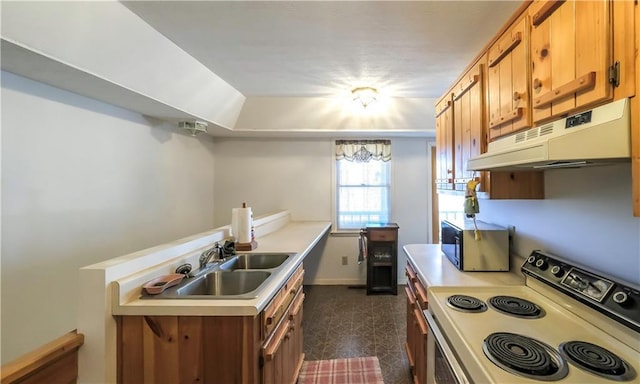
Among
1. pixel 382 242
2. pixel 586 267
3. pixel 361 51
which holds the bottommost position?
pixel 382 242

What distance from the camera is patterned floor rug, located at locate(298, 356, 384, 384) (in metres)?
2.09

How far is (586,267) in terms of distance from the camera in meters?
1.19

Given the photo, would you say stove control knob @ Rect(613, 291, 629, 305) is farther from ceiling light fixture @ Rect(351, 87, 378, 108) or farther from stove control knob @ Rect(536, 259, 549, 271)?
ceiling light fixture @ Rect(351, 87, 378, 108)

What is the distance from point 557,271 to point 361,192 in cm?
302

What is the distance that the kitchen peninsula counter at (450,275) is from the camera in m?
1.57

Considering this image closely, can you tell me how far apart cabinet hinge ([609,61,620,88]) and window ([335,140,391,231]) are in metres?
3.39

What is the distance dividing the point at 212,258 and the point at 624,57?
2074 millimetres

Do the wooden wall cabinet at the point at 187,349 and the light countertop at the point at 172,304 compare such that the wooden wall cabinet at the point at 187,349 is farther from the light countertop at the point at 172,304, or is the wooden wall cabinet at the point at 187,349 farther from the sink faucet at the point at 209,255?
the sink faucet at the point at 209,255

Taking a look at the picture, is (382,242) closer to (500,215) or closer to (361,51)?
(500,215)

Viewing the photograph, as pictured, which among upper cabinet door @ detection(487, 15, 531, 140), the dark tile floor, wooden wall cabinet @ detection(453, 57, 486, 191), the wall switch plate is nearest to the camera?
upper cabinet door @ detection(487, 15, 531, 140)

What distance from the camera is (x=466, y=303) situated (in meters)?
1.31

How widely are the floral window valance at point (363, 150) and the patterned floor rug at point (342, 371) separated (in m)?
2.63

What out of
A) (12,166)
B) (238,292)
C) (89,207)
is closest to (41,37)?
(12,166)

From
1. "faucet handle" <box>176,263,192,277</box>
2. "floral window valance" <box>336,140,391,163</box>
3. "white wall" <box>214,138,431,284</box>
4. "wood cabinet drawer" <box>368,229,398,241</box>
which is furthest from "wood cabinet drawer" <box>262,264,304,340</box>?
"floral window valance" <box>336,140,391,163</box>
